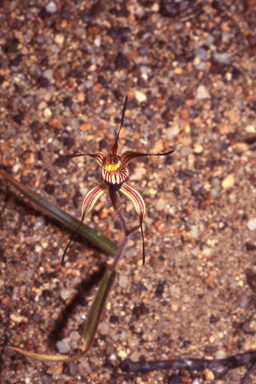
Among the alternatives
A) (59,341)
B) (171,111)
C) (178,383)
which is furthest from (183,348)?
(171,111)

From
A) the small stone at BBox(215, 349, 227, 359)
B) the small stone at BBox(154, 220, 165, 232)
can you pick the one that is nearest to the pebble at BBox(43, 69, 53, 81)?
the small stone at BBox(154, 220, 165, 232)

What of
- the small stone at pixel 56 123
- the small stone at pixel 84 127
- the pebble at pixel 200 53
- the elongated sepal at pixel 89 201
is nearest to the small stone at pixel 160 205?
the small stone at pixel 84 127

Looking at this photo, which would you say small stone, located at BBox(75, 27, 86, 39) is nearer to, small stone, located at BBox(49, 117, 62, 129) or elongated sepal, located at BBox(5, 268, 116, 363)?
small stone, located at BBox(49, 117, 62, 129)

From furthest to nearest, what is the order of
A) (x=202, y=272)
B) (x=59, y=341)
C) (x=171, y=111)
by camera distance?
(x=171, y=111)
(x=202, y=272)
(x=59, y=341)

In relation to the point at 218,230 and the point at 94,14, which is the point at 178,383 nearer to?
the point at 218,230

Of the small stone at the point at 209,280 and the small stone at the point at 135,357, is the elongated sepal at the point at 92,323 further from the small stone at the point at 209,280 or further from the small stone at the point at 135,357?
the small stone at the point at 209,280

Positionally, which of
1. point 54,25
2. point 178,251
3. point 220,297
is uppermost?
point 54,25
